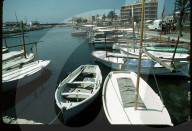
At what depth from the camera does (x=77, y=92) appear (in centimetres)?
1023

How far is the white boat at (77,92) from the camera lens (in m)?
8.80

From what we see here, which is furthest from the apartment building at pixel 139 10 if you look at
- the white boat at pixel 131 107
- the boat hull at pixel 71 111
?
the boat hull at pixel 71 111

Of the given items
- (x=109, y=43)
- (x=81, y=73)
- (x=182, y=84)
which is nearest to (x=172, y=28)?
(x=109, y=43)

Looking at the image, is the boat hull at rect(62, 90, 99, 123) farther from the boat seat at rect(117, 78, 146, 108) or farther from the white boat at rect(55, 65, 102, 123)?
the boat seat at rect(117, 78, 146, 108)

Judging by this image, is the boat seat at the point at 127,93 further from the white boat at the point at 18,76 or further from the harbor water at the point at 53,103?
the white boat at the point at 18,76

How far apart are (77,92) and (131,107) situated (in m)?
4.62

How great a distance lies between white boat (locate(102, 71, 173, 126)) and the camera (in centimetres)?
686

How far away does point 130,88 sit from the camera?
9711 millimetres

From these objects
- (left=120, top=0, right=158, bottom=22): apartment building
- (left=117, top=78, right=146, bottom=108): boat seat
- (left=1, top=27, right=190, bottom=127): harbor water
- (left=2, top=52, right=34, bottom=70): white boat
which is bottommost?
(left=1, top=27, right=190, bottom=127): harbor water

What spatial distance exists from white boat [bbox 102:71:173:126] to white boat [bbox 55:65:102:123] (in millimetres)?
1608

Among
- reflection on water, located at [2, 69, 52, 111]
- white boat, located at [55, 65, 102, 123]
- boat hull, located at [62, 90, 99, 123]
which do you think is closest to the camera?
boat hull, located at [62, 90, 99, 123]

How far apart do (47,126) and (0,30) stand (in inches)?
120

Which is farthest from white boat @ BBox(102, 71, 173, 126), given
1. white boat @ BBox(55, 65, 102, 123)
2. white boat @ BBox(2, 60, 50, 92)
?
white boat @ BBox(2, 60, 50, 92)

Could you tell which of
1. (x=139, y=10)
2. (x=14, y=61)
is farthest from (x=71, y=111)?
(x=139, y=10)
